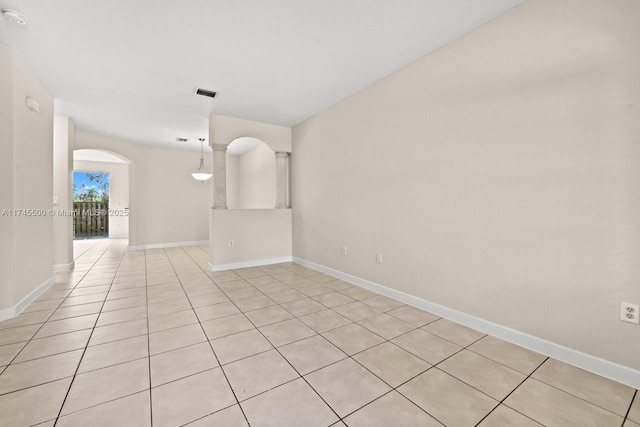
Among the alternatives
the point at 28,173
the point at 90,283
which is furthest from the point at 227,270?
the point at 28,173

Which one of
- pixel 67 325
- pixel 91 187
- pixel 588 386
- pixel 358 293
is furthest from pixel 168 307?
pixel 91 187

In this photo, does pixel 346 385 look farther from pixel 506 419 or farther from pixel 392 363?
pixel 506 419

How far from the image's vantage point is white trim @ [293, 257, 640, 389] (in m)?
1.68

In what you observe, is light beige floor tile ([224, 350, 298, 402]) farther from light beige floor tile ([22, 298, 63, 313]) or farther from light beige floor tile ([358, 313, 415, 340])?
light beige floor tile ([22, 298, 63, 313])

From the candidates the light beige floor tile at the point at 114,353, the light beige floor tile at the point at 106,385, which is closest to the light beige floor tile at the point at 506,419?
the light beige floor tile at the point at 106,385

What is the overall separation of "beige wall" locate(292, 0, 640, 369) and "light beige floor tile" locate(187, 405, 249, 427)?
216 cm

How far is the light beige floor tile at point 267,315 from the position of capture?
2576mm

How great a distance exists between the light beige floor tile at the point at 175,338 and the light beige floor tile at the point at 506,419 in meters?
2.08

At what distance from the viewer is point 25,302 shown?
2.94 m

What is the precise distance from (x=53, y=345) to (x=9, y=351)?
0.26 m

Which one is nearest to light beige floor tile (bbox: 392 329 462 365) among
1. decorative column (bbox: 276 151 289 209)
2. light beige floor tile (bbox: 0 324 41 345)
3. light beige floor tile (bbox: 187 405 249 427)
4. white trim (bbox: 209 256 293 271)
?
light beige floor tile (bbox: 187 405 249 427)

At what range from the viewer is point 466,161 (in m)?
2.48

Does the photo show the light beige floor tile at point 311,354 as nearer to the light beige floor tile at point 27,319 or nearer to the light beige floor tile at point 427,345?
the light beige floor tile at point 427,345

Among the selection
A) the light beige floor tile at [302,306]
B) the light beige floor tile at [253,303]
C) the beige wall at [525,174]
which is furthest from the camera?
the light beige floor tile at [253,303]
